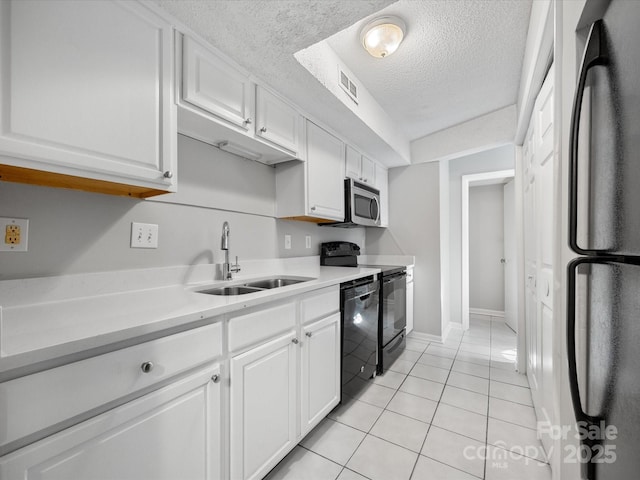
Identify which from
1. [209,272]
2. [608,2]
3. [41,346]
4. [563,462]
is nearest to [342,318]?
[209,272]

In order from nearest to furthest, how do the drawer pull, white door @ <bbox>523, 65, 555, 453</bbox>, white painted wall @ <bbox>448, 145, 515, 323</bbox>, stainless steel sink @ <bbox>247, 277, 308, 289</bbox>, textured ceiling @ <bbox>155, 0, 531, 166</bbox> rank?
the drawer pull → textured ceiling @ <bbox>155, 0, 531, 166</bbox> → white door @ <bbox>523, 65, 555, 453</bbox> → stainless steel sink @ <bbox>247, 277, 308, 289</bbox> → white painted wall @ <bbox>448, 145, 515, 323</bbox>

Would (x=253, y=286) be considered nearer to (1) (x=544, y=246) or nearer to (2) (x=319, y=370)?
(2) (x=319, y=370)

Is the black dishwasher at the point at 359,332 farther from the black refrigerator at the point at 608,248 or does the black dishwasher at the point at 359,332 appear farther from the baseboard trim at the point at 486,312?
the baseboard trim at the point at 486,312

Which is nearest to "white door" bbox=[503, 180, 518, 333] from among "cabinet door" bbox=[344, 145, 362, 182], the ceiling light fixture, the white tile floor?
the white tile floor

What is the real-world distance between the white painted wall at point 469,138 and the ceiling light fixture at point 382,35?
64.3 inches

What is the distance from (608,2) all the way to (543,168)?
3.76 ft

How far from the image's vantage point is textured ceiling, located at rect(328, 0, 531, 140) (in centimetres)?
157

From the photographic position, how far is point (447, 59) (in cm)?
195

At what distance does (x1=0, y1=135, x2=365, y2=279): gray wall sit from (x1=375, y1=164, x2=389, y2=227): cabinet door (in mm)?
1249

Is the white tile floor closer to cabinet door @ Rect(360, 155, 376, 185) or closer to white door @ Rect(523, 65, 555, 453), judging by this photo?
white door @ Rect(523, 65, 555, 453)

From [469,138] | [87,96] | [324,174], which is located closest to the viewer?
[87,96]

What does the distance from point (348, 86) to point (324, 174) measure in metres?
0.65

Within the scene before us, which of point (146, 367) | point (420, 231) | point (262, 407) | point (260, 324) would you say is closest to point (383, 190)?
point (420, 231)

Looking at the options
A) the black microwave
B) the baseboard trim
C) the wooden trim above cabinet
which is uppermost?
the black microwave
